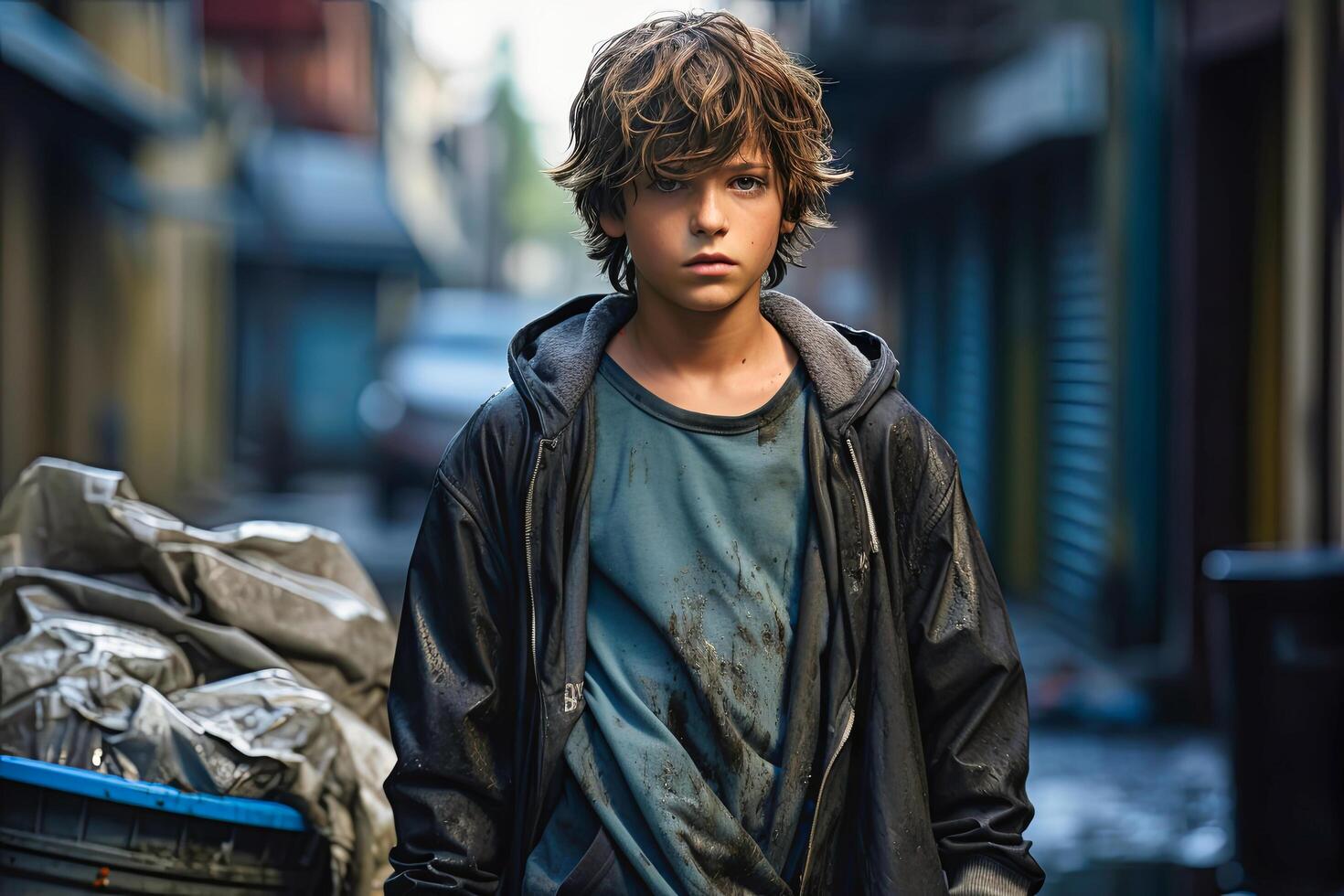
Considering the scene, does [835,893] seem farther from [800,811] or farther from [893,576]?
[893,576]

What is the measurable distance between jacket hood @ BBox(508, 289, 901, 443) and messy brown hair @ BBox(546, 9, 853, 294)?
159mm

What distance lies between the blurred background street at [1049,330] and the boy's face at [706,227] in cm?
35

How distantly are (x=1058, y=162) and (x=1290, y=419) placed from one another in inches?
192

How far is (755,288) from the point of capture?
98.8 inches

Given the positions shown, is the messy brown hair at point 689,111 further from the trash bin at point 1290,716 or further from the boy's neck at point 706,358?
the trash bin at point 1290,716

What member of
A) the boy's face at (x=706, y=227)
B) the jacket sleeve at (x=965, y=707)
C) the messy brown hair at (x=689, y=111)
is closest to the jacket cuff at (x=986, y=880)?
the jacket sleeve at (x=965, y=707)

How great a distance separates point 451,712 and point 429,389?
1411cm

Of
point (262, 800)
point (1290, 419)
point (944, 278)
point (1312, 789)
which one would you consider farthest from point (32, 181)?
point (262, 800)

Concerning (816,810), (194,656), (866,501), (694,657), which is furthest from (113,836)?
(866,501)

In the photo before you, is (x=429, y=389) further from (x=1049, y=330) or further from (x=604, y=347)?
(x=604, y=347)

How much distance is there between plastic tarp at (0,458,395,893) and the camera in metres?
2.98

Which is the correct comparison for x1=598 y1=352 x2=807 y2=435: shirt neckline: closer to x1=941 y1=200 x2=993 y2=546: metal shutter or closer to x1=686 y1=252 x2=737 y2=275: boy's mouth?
x1=686 y1=252 x2=737 y2=275: boy's mouth

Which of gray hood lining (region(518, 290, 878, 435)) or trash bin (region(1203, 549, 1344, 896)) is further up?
gray hood lining (region(518, 290, 878, 435))

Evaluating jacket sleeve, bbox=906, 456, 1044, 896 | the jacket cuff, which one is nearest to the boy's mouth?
jacket sleeve, bbox=906, 456, 1044, 896
